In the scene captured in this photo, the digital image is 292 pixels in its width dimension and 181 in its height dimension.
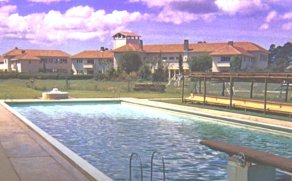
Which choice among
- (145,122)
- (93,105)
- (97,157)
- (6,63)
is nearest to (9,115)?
(145,122)

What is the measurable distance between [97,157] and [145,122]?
768 centimetres

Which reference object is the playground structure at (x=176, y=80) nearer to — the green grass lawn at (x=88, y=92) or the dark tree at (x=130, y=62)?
the green grass lawn at (x=88, y=92)

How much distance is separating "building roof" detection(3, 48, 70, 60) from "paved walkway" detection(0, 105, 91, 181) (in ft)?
Result: 298

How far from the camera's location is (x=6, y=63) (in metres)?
115

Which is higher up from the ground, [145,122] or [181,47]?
[181,47]

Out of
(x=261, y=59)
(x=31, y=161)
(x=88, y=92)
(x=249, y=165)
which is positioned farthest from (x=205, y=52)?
(x=249, y=165)

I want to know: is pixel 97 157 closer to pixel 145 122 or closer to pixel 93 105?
pixel 145 122

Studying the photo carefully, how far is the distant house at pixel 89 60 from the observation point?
96875 millimetres

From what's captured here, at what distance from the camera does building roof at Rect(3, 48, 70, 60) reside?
9969 centimetres

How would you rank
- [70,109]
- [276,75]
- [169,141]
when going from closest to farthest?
[169,141], [276,75], [70,109]

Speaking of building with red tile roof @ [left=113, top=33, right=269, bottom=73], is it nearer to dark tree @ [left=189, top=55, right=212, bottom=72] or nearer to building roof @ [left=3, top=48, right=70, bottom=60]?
dark tree @ [left=189, top=55, right=212, bottom=72]

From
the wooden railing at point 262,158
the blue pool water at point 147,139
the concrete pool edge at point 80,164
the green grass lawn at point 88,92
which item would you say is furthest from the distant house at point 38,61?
the wooden railing at point 262,158

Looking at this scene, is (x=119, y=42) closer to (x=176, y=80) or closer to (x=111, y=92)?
(x=176, y=80)

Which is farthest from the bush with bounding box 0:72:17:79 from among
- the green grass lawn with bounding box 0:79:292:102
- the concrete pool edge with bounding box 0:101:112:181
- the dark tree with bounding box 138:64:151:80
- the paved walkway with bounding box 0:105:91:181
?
the concrete pool edge with bounding box 0:101:112:181
